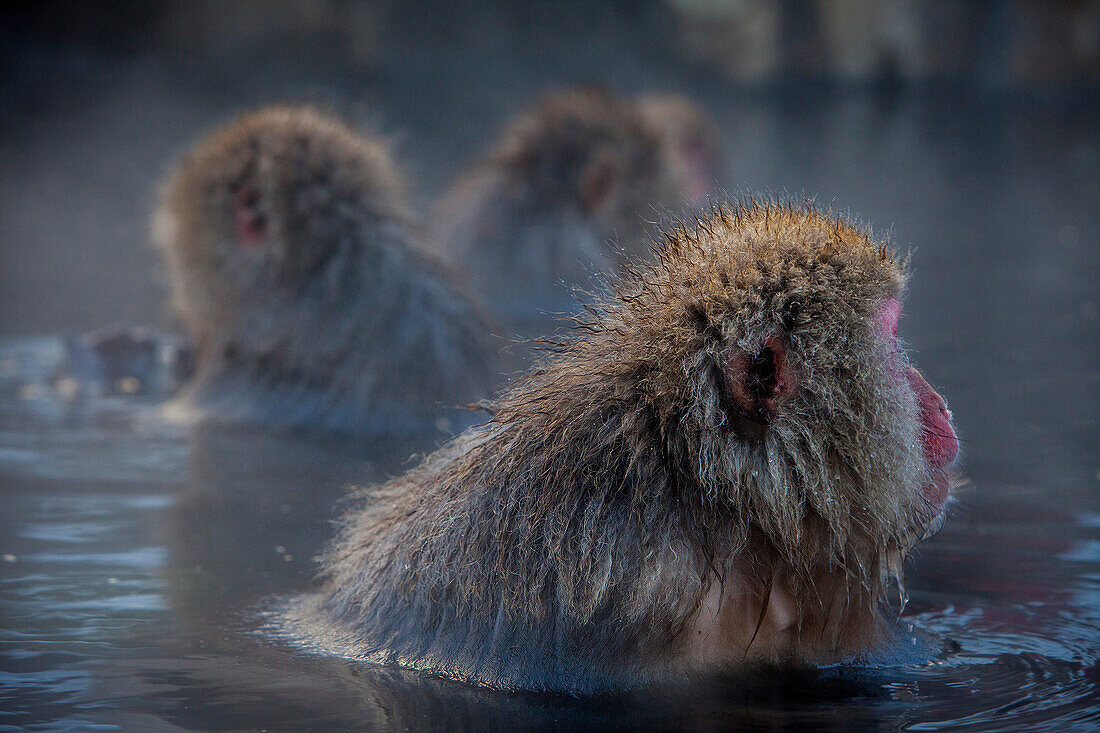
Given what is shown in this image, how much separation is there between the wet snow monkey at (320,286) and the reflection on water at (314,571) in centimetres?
27

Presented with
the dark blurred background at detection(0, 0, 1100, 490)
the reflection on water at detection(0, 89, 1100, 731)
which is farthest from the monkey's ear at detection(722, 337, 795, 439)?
the dark blurred background at detection(0, 0, 1100, 490)

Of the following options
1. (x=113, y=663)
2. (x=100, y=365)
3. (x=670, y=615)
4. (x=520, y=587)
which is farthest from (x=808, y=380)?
(x=100, y=365)

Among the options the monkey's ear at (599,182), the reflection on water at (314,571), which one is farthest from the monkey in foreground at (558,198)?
the reflection on water at (314,571)

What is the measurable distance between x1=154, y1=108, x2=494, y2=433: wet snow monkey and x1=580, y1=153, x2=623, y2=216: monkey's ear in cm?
220

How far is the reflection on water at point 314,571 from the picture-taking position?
2.64 m

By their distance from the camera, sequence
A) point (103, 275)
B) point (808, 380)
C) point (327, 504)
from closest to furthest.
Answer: point (808, 380), point (327, 504), point (103, 275)

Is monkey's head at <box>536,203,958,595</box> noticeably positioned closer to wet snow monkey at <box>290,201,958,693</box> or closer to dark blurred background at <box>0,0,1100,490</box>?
wet snow monkey at <box>290,201,958,693</box>

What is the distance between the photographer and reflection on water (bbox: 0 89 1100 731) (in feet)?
8.67

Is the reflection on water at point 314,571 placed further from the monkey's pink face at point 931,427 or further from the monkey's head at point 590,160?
the monkey's head at point 590,160

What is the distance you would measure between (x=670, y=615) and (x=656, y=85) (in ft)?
45.7

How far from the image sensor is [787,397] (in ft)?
8.34

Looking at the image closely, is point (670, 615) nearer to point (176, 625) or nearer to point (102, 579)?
point (176, 625)

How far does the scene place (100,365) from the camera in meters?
6.77

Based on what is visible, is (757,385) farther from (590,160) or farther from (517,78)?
(517,78)
